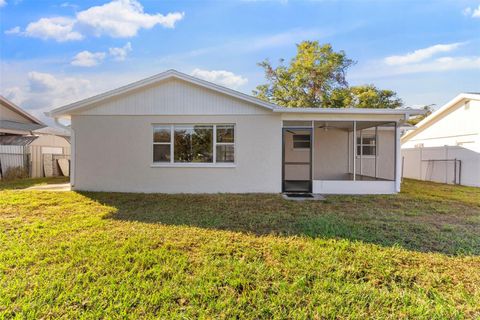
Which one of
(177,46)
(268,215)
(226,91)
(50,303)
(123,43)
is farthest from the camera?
(177,46)

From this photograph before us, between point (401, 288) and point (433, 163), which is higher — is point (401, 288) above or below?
below

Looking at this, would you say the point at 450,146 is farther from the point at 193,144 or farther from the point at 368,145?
the point at 193,144

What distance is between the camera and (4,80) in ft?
50.4

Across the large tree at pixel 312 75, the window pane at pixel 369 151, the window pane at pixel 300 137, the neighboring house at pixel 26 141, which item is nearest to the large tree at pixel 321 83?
the large tree at pixel 312 75

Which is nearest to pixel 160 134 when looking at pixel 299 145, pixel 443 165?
pixel 299 145

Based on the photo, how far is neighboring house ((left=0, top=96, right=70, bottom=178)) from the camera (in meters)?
13.9

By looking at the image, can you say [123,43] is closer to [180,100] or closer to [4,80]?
[180,100]

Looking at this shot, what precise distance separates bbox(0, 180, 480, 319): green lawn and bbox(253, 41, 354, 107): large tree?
2012 centimetres

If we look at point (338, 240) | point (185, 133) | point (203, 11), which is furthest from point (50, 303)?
point (203, 11)

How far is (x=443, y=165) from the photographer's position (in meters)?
14.4

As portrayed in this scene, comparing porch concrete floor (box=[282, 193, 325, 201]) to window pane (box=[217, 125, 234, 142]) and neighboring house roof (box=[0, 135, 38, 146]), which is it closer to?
window pane (box=[217, 125, 234, 142])

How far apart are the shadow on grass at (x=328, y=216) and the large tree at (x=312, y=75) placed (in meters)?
17.9

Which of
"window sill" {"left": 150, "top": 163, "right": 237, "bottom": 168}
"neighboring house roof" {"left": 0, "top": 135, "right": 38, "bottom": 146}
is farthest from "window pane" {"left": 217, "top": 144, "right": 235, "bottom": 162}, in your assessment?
"neighboring house roof" {"left": 0, "top": 135, "right": 38, "bottom": 146}

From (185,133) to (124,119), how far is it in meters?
2.27
